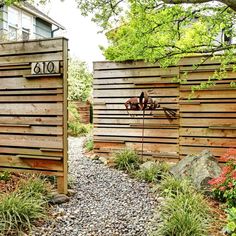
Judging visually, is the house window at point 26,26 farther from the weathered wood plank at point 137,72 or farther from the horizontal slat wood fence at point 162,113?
the horizontal slat wood fence at point 162,113

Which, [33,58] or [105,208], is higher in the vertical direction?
[33,58]

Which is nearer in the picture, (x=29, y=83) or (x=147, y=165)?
(x=29, y=83)

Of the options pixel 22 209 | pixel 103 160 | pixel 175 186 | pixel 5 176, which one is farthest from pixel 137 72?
pixel 22 209

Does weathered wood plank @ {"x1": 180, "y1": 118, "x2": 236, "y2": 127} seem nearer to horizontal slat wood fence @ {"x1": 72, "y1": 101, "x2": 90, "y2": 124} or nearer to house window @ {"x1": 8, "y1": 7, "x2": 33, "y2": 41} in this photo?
horizontal slat wood fence @ {"x1": 72, "y1": 101, "x2": 90, "y2": 124}

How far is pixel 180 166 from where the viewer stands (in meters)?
4.99

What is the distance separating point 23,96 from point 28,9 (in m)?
11.8

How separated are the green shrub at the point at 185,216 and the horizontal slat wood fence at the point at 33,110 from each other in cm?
146

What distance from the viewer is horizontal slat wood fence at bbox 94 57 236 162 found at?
223 inches

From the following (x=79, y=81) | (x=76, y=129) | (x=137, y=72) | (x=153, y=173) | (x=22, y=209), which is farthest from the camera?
(x=79, y=81)

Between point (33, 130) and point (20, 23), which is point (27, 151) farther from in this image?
point (20, 23)

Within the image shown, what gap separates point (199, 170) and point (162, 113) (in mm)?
1695

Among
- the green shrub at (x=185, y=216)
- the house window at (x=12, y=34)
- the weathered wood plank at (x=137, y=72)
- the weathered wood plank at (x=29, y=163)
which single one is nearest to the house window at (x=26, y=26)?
the house window at (x=12, y=34)

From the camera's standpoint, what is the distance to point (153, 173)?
511 cm

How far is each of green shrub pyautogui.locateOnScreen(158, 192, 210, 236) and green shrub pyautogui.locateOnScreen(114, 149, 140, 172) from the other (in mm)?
1860
